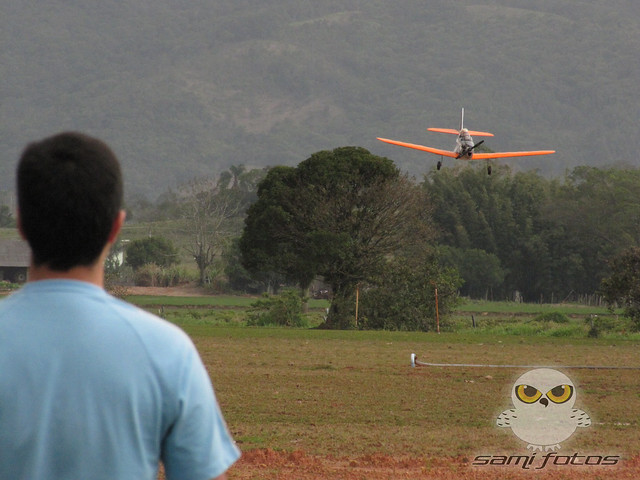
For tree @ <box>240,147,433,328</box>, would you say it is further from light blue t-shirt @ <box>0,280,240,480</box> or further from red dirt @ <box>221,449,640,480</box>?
light blue t-shirt @ <box>0,280,240,480</box>

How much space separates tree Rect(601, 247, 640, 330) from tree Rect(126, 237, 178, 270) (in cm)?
5719

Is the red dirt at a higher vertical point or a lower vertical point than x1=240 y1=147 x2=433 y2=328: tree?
lower

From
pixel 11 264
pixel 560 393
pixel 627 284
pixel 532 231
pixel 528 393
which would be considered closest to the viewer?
pixel 528 393

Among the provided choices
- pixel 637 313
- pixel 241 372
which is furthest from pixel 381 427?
pixel 637 313

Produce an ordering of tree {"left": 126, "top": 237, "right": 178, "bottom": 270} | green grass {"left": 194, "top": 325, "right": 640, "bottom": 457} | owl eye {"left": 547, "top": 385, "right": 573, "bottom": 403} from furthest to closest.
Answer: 1. tree {"left": 126, "top": 237, "right": 178, "bottom": 270}
2. owl eye {"left": 547, "top": 385, "right": 573, "bottom": 403}
3. green grass {"left": 194, "top": 325, "right": 640, "bottom": 457}

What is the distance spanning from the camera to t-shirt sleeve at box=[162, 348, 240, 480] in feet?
7.92

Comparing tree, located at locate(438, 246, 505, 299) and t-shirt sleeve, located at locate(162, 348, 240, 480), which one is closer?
t-shirt sleeve, located at locate(162, 348, 240, 480)

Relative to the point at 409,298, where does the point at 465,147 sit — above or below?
above

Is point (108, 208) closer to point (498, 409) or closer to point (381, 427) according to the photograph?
point (381, 427)

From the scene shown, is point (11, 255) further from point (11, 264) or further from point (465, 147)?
point (465, 147)

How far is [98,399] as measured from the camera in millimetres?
2418

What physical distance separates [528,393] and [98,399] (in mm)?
13078

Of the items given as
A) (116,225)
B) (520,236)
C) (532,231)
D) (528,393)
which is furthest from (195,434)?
(532,231)
